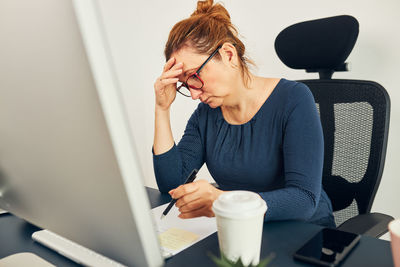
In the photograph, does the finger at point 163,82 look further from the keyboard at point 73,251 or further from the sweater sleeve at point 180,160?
the keyboard at point 73,251

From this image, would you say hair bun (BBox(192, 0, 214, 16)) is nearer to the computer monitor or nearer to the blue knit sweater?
the blue knit sweater

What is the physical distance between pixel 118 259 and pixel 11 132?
222 mm

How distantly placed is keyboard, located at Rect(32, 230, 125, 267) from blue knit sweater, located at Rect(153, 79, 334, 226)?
41 cm

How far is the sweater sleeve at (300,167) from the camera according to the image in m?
0.77

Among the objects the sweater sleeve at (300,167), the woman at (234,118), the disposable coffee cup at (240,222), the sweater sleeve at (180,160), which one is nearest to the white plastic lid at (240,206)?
the disposable coffee cup at (240,222)

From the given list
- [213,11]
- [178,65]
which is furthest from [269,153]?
[213,11]

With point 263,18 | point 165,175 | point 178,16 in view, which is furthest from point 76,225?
point 178,16

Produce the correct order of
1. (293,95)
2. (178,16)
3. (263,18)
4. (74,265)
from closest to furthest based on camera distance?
(74,265) < (293,95) < (263,18) < (178,16)

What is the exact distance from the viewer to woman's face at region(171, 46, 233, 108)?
1.07 metres

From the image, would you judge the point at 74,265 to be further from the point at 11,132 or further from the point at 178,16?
the point at 178,16

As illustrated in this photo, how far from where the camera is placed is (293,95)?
1.05 meters

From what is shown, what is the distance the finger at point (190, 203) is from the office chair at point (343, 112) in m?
0.63

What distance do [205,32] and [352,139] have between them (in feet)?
2.02

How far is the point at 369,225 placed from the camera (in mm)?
867
